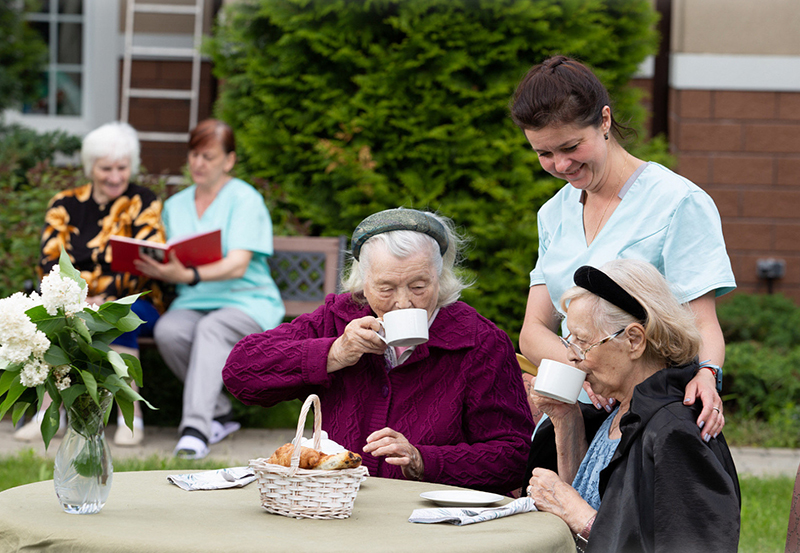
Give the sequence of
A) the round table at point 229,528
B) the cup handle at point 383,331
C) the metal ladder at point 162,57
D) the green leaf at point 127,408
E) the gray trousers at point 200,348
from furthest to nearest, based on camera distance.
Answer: the metal ladder at point 162,57, the gray trousers at point 200,348, the cup handle at point 383,331, the green leaf at point 127,408, the round table at point 229,528

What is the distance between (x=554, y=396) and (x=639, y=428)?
0.23 m

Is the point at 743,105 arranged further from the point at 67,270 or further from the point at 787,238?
the point at 67,270

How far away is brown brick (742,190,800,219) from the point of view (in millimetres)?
7598

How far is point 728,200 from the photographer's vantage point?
7613 millimetres

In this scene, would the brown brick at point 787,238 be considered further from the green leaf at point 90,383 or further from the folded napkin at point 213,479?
the green leaf at point 90,383

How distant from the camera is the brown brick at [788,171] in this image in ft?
25.0

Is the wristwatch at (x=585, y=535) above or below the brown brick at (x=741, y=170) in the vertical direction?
below

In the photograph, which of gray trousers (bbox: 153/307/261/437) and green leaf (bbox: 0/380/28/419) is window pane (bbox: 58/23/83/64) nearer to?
gray trousers (bbox: 153/307/261/437)

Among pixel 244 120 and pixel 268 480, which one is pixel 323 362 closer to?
pixel 268 480

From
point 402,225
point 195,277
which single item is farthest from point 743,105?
point 402,225

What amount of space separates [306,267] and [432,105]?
1.39m

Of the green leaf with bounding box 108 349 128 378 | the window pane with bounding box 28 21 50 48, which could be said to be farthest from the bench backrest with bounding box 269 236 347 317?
the window pane with bounding box 28 21 50 48

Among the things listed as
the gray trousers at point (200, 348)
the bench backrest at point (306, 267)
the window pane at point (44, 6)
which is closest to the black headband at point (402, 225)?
the gray trousers at point (200, 348)

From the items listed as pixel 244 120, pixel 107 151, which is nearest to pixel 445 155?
pixel 244 120
